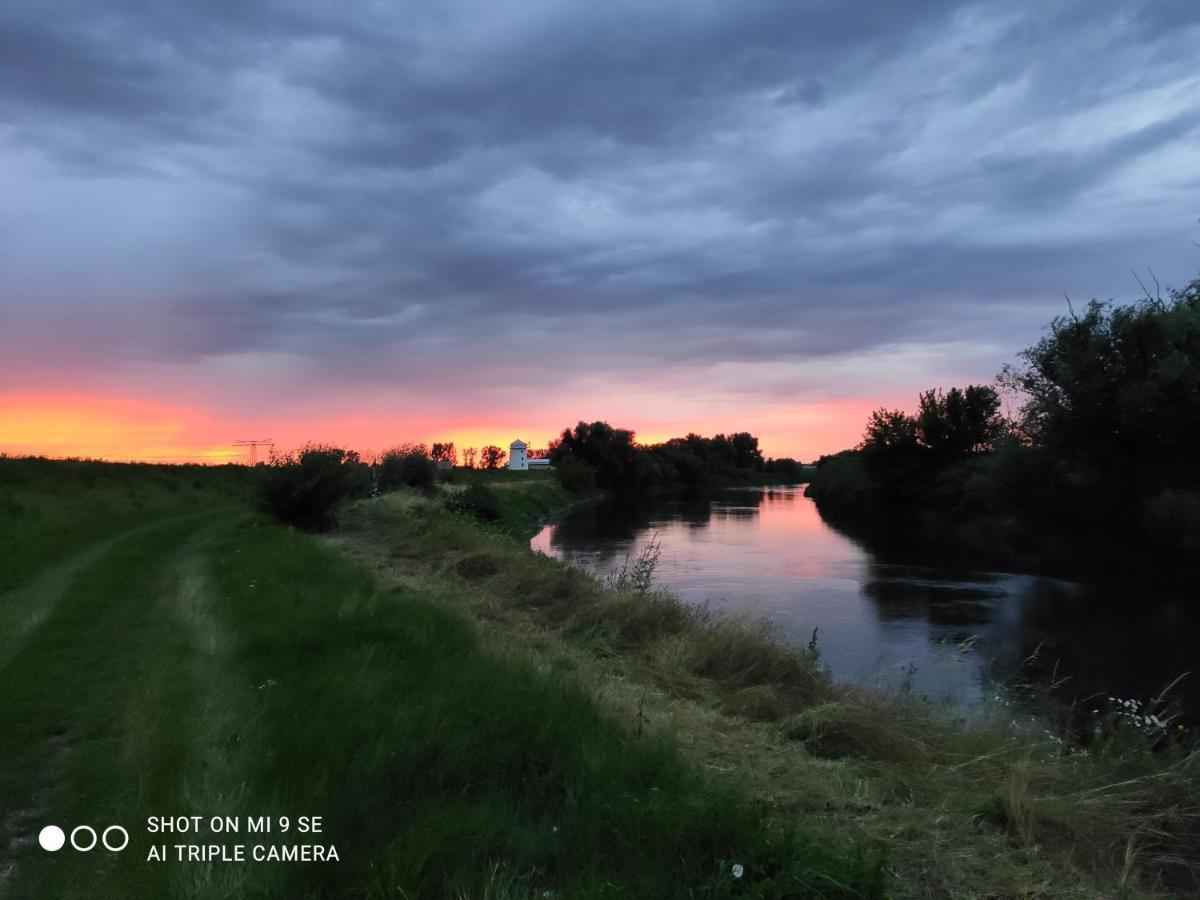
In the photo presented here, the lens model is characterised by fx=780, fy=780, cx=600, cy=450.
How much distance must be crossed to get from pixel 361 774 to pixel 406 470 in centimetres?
3478

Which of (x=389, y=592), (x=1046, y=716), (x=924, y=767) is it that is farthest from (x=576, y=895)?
(x=1046, y=716)

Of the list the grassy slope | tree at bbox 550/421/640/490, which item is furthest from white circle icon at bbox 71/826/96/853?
tree at bbox 550/421/640/490

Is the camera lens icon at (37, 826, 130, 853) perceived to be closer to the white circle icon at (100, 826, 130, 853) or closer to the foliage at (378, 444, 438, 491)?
the white circle icon at (100, 826, 130, 853)

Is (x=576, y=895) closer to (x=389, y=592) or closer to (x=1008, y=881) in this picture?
(x=1008, y=881)

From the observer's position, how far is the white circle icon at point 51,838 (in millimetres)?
4055

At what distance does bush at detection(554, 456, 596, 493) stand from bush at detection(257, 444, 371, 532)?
57.8m

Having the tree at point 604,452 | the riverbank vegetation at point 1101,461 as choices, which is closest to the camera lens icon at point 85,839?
the riverbank vegetation at point 1101,461

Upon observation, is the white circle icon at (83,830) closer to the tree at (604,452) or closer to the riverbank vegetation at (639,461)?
the riverbank vegetation at (639,461)

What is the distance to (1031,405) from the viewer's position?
3325 cm

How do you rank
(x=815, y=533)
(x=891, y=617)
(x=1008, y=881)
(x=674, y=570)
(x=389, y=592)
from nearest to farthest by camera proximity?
(x=1008, y=881) < (x=389, y=592) < (x=891, y=617) < (x=674, y=570) < (x=815, y=533)

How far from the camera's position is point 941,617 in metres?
20.5

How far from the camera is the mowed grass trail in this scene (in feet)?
12.2

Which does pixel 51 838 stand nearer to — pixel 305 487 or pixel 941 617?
pixel 305 487

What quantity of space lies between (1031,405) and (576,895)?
116ft
